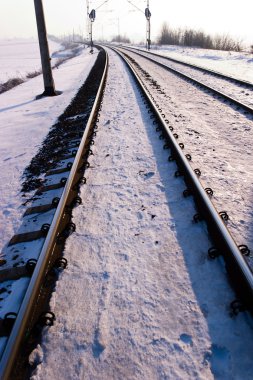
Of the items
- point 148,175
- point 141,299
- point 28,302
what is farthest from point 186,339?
point 148,175

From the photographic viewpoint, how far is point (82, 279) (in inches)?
108

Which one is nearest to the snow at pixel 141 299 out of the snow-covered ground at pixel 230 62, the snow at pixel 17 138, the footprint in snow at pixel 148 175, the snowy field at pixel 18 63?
the footprint in snow at pixel 148 175

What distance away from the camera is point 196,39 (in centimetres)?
→ 4831

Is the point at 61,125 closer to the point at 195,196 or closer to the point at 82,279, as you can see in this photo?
the point at 195,196

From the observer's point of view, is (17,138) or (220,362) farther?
(17,138)

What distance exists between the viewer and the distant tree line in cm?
3850

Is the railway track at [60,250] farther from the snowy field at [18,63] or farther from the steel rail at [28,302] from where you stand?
the snowy field at [18,63]

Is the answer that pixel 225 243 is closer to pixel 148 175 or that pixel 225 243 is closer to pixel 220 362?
pixel 220 362

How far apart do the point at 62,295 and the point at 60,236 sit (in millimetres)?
771

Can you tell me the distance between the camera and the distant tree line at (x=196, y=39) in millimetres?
38500

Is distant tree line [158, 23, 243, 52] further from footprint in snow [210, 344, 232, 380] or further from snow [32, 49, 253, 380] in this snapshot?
footprint in snow [210, 344, 232, 380]

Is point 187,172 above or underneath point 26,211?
above

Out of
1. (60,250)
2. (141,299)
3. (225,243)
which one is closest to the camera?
(141,299)

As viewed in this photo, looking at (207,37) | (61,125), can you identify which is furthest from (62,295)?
(207,37)
